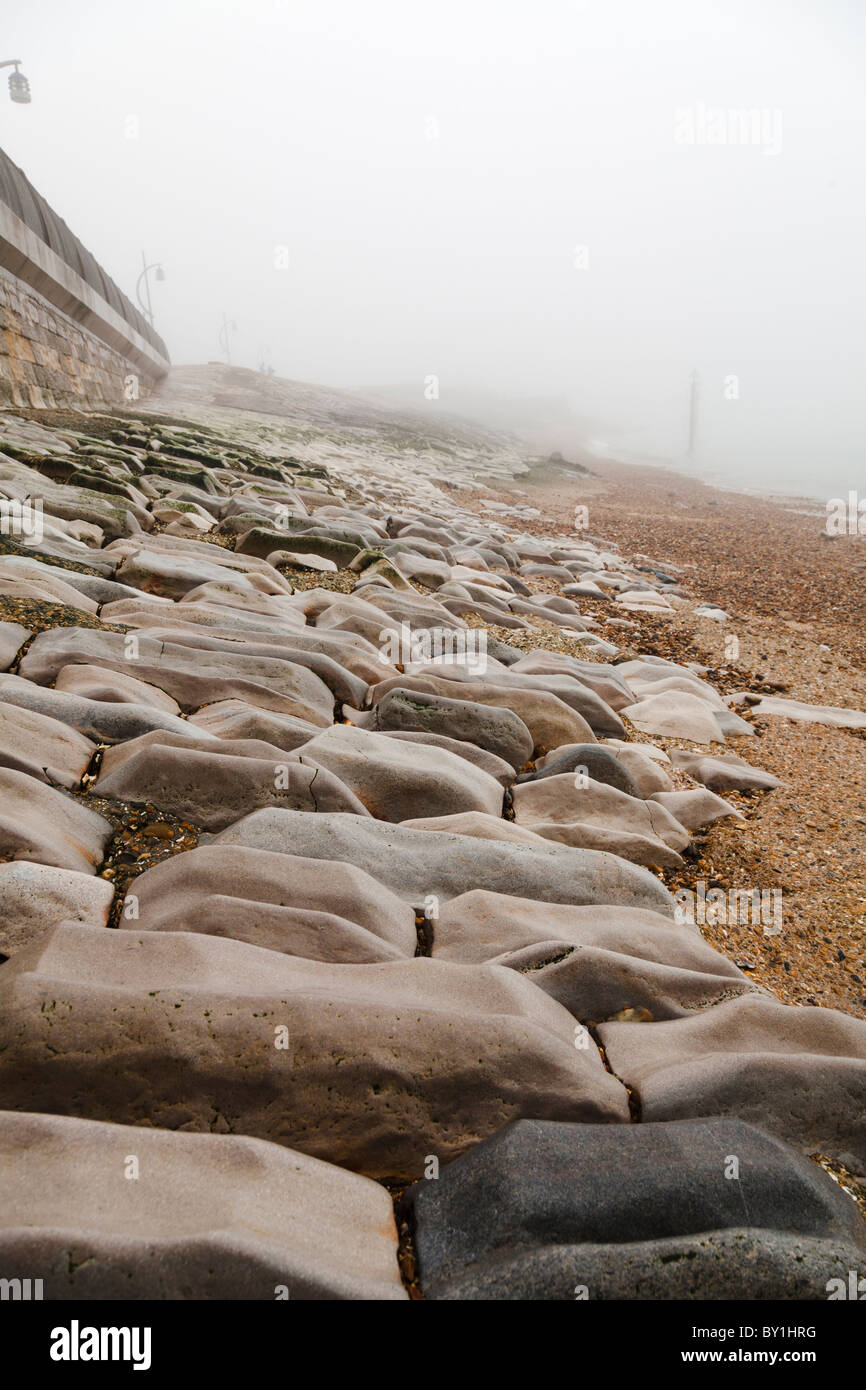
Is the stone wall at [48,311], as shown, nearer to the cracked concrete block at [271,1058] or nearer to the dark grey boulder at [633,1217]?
the cracked concrete block at [271,1058]

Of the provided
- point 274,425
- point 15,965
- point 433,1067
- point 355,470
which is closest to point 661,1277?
point 433,1067

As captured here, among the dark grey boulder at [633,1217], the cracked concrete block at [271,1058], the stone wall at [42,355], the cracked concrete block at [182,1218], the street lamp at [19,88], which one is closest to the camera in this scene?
the cracked concrete block at [182,1218]

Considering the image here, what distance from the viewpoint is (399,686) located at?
3576mm

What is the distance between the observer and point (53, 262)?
33.0 ft

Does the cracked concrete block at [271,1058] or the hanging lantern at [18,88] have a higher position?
the hanging lantern at [18,88]

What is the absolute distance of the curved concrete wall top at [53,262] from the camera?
8547mm

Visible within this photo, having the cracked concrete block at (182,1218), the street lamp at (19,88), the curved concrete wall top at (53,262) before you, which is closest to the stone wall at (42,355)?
the curved concrete wall top at (53,262)

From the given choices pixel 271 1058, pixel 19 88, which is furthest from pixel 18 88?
pixel 271 1058

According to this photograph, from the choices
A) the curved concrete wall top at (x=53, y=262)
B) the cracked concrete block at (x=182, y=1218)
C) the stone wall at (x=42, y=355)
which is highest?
the curved concrete wall top at (x=53, y=262)

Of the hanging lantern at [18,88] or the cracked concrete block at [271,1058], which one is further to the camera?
the hanging lantern at [18,88]

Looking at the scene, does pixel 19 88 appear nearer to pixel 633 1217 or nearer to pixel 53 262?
pixel 53 262

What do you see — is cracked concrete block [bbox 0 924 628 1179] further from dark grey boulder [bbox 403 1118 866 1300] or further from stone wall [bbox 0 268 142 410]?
stone wall [bbox 0 268 142 410]

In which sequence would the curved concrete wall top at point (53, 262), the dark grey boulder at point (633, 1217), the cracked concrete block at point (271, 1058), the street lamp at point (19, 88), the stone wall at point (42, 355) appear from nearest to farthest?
the dark grey boulder at point (633, 1217) → the cracked concrete block at point (271, 1058) → the stone wall at point (42, 355) → the curved concrete wall top at point (53, 262) → the street lamp at point (19, 88)

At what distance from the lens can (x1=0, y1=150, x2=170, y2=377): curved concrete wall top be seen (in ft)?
28.0
